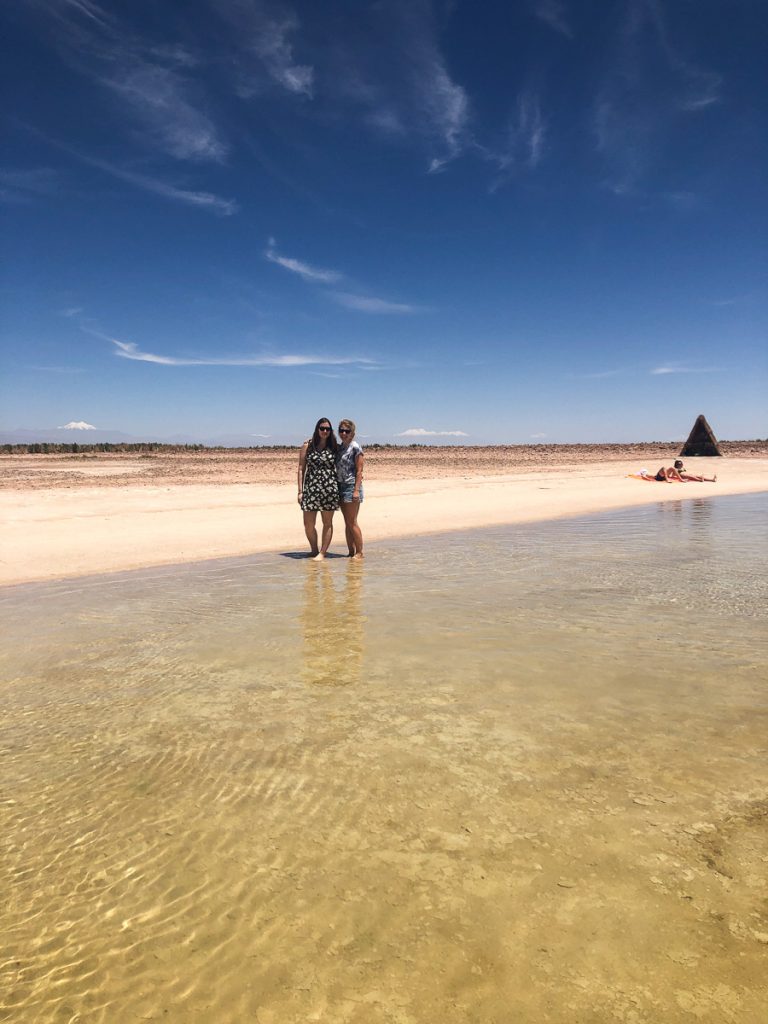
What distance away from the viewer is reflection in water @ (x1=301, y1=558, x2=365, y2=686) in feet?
15.3

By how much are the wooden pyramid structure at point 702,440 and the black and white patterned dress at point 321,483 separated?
127 ft

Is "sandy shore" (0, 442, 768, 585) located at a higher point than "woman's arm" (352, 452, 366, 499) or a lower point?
lower

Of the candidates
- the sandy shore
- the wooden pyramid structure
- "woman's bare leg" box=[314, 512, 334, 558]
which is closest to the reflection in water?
"woman's bare leg" box=[314, 512, 334, 558]

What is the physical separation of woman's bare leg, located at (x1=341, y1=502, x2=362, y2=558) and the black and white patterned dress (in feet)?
0.66

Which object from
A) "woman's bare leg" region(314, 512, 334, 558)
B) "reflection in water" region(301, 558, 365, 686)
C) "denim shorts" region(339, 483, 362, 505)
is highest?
"denim shorts" region(339, 483, 362, 505)

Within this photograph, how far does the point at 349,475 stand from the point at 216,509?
7066 millimetres

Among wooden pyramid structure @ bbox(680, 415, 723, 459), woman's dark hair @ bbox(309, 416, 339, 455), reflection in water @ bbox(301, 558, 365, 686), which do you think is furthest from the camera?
wooden pyramid structure @ bbox(680, 415, 723, 459)

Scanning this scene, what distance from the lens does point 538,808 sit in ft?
9.32

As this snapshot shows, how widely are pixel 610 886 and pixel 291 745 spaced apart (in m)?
1.78

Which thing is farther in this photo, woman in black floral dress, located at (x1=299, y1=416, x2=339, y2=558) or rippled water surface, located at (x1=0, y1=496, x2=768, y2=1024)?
woman in black floral dress, located at (x1=299, y1=416, x2=339, y2=558)

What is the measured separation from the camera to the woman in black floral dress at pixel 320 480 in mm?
9594

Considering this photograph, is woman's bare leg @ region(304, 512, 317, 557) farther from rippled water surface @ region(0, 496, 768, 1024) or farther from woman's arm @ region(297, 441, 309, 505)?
rippled water surface @ region(0, 496, 768, 1024)

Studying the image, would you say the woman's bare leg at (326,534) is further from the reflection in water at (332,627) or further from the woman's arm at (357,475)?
the reflection in water at (332,627)

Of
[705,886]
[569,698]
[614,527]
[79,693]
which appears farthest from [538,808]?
[614,527]
